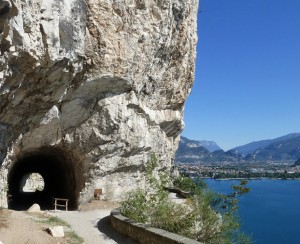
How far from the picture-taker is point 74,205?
23.0 meters

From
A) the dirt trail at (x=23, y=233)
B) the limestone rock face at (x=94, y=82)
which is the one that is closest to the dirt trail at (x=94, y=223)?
the limestone rock face at (x=94, y=82)

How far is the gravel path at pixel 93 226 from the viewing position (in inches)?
553

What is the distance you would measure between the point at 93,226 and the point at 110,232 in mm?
1517

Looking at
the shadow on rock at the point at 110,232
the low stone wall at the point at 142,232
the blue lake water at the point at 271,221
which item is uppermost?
the low stone wall at the point at 142,232

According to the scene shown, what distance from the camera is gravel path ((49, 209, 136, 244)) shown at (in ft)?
46.1

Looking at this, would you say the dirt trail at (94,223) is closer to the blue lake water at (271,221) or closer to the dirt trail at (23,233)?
the dirt trail at (23,233)

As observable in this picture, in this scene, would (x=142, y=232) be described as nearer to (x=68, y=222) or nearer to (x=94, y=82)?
(x=68, y=222)

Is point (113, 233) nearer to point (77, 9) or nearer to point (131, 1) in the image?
point (77, 9)

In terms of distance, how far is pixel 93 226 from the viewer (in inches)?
652

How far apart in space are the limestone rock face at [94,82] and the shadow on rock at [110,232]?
456 cm

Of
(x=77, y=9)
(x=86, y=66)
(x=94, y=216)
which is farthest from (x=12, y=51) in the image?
(x=94, y=216)

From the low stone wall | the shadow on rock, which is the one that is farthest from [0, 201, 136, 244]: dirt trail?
the low stone wall

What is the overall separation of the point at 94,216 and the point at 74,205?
168 inches

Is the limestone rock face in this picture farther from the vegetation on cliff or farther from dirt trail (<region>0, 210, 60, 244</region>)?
the vegetation on cliff
